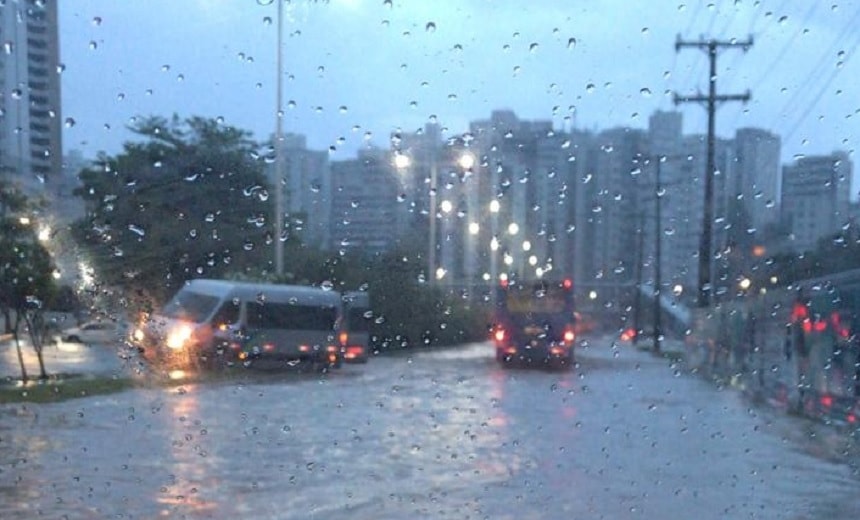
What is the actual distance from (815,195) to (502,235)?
3028 mm

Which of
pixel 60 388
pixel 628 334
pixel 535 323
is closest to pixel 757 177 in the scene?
pixel 628 334

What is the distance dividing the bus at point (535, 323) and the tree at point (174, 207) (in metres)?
3.38

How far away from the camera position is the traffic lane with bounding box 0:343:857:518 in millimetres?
9352

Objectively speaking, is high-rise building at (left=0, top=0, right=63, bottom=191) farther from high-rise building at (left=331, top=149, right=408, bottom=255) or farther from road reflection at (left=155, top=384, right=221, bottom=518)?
road reflection at (left=155, top=384, right=221, bottom=518)

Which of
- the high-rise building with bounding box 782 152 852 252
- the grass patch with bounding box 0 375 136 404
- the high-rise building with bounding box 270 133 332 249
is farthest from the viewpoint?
the grass patch with bounding box 0 375 136 404

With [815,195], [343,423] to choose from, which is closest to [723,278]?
[815,195]

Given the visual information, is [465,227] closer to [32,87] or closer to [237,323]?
[237,323]

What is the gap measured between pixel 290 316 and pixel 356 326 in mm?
754

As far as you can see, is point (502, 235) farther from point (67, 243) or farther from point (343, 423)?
point (67, 243)

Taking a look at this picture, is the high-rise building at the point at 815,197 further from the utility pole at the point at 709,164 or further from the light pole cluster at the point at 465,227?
the light pole cluster at the point at 465,227

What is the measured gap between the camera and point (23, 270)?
14.5m

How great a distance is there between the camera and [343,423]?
527 inches

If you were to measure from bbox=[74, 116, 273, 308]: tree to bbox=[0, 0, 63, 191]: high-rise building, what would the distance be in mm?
414

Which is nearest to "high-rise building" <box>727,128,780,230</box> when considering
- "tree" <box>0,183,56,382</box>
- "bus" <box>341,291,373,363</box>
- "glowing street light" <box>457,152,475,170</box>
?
"glowing street light" <box>457,152,475,170</box>
